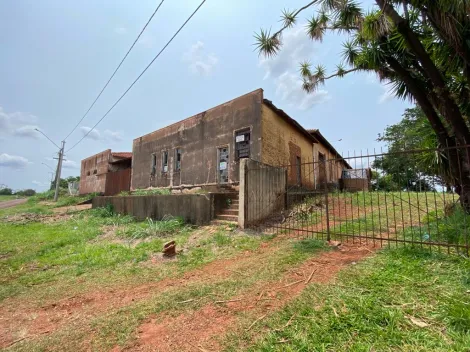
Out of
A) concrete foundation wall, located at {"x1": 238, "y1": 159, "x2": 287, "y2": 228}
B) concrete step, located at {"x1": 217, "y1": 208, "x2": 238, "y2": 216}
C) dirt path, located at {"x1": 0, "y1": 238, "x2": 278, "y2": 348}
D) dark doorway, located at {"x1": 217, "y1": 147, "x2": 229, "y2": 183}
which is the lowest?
dirt path, located at {"x1": 0, "y1": 238, "x2": 278, "y2": 348}

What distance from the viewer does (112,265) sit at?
203 inches

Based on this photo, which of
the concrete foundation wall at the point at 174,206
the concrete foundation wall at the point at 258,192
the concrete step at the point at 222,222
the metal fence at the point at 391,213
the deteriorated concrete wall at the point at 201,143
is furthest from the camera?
the deteriorated concrete wall at the point at 201,143

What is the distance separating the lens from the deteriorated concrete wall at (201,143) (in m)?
10.8

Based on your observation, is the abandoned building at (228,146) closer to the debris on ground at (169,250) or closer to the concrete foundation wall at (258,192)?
the concrete foundation wall at (258,192)

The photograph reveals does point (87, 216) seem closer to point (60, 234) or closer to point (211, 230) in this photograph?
point (60, 234)

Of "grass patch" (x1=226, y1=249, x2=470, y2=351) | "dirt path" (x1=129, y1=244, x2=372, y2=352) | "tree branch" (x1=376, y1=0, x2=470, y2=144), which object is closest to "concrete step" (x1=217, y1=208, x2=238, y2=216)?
"dirt path" (x1=129, y1=244, x2=372, y2=352)

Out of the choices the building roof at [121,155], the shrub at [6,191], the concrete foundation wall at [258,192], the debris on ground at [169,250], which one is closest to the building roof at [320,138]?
the concrete foundation wall at [258,192]

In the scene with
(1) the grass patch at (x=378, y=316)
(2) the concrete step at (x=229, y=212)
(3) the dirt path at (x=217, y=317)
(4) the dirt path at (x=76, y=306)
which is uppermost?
(2) the concrete step at (x=229, y=212)

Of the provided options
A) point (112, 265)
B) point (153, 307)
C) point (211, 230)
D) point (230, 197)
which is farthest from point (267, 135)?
point (153, 307)

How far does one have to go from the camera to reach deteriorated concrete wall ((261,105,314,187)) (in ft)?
34.5

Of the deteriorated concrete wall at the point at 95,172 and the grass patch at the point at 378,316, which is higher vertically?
the deteriorated concrete wall at the point at 95,172

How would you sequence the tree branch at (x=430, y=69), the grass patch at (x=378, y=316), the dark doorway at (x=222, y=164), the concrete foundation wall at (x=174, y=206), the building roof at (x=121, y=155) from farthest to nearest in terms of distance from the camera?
the building roof at (x=121, y=155), the dark doorway at (x=222, y=164), the concrete foundation wall at (x=174, y=206), the tree branch at (x=430, y=69), the grass patch at (x=378, y=316)

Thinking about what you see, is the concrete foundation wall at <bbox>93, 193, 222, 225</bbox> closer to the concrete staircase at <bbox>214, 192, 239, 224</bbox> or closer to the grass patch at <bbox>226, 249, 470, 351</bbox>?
the concrete staircase at <bbox>214, 192, 239, 224</bbox>

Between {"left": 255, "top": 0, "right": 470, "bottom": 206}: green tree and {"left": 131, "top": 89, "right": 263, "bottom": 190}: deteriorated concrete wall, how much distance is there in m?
4.23
